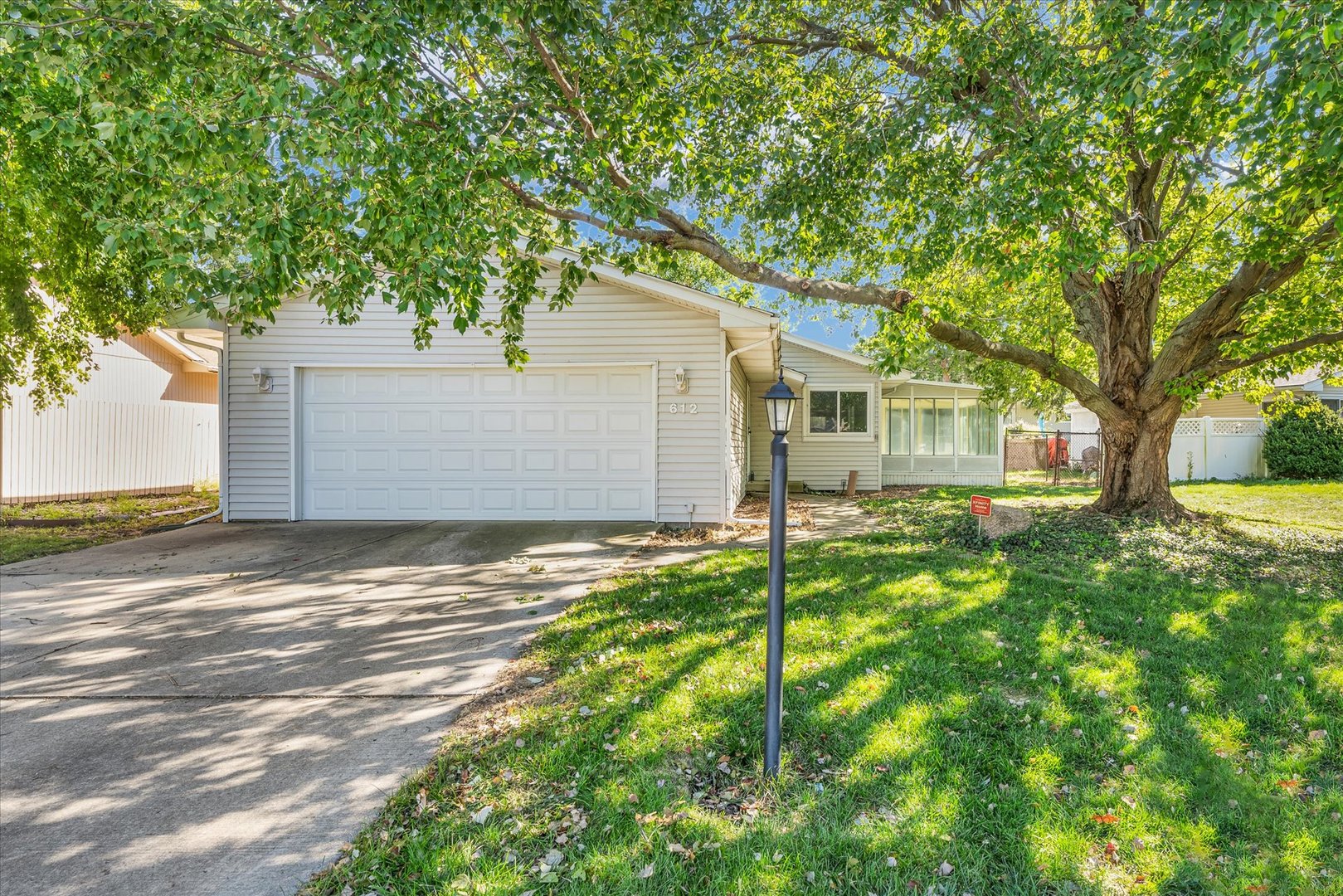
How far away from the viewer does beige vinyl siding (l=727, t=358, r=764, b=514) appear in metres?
9.76

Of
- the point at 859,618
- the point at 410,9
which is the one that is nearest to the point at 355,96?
the point at 410,9

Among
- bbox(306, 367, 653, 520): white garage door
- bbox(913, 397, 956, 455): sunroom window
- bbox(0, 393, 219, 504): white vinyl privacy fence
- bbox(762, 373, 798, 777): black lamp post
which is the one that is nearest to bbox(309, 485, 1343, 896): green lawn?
bbox(762, 373, 798, 777): black lamp post

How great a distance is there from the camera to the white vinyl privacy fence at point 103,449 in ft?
38.8

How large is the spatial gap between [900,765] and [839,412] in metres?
13.2

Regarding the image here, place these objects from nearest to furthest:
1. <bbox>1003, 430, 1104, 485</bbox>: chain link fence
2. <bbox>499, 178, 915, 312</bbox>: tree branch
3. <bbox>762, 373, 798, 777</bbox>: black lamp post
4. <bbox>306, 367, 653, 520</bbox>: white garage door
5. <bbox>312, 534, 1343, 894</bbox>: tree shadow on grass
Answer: <bbox>312, 534, 1343, 894</bbox>: tree shadow on grass
<bbox>762, 373, 798, 777</bbox>: black lamp post
<bbox>499, 178, 915, 312</bbox>: tree branch
<bbox>306, 367, 653, 520</bbox>: white garage door
<bbox>1003, 430, 1104, 485</bbox>: chain link fence

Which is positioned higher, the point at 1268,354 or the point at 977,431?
the point at 1268,354

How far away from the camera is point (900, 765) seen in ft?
9.02

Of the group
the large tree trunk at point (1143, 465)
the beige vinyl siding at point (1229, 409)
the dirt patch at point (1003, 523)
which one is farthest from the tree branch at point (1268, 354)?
the beige vinyl siding at point (1229, 409)

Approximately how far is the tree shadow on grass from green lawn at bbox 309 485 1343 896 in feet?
0.04

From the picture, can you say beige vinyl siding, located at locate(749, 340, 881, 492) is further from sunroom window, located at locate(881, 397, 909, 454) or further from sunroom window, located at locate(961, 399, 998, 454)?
sunroom window, located at locate(961, 399, 998, 454)

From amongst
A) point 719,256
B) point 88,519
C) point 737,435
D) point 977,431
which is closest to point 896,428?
point 977,431

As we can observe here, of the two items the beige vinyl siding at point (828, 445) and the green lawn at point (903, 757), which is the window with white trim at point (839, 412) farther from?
the green lawn at point (903, 757)

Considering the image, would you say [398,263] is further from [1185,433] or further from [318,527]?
[1185,433]

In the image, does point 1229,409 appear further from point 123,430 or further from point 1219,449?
point 123,430
